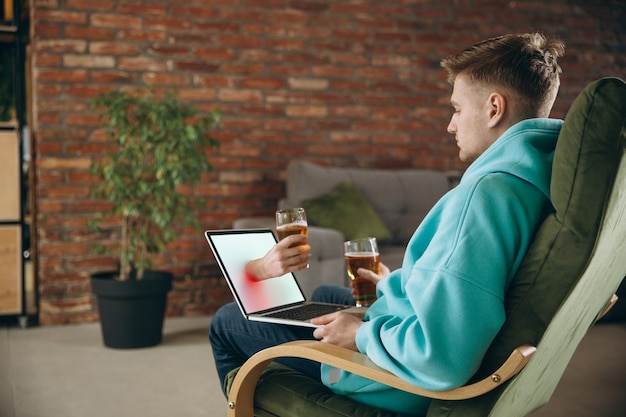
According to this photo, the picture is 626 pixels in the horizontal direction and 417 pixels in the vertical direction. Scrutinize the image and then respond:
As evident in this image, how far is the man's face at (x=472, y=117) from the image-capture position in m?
1.35

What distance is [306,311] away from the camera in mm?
1755

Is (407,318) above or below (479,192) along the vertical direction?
below

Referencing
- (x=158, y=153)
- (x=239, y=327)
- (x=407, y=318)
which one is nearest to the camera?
(x=407, y=318)

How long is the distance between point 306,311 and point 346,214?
224cm

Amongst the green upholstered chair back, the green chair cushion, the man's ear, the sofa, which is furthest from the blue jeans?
the sofa

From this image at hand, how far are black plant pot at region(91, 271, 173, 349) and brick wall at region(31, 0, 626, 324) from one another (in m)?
0.66

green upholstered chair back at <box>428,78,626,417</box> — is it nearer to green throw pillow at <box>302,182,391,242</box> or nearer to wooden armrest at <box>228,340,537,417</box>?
wooden armrest at <box>228,340,537,417</box>

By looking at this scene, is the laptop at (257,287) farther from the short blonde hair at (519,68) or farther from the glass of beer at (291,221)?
the short blonde hair at (519,68)

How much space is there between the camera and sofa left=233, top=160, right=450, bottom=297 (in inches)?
140

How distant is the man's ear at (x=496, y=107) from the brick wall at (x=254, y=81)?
317cm

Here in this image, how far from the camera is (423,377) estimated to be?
3.96 feet

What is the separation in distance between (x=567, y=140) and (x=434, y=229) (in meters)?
0.30

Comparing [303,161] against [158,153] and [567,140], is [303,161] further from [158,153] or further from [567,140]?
[567,140]

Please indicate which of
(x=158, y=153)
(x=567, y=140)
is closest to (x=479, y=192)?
(x=567, y=140)
